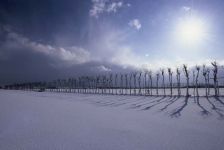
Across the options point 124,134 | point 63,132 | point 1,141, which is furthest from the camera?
point 63,132

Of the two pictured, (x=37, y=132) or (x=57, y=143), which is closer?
(x=57, y=143)

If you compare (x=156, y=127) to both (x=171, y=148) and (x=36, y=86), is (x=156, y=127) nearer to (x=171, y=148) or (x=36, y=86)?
(x=171, y=148)

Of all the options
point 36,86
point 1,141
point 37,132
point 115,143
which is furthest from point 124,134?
point 36,86

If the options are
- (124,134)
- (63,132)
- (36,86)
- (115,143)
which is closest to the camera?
(115,143)

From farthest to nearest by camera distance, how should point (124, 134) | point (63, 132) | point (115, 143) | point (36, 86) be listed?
point (36, 86)
point (63, 132)
point (124, 134)
point (115, 143)

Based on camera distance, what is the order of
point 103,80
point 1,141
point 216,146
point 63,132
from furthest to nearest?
point 103,80, point 63,132, point 1,141, point 216,146

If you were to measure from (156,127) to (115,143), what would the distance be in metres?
3.95

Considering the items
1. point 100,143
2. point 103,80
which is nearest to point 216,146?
point 100,143

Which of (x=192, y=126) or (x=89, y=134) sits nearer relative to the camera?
(x=89, y=134)

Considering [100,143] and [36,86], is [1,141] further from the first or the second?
[36,86]

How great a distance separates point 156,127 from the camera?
1185 centimetres

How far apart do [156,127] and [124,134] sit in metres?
2.56

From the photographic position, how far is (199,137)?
9.27 metres

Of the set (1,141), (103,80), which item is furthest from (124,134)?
→ (103,80)
